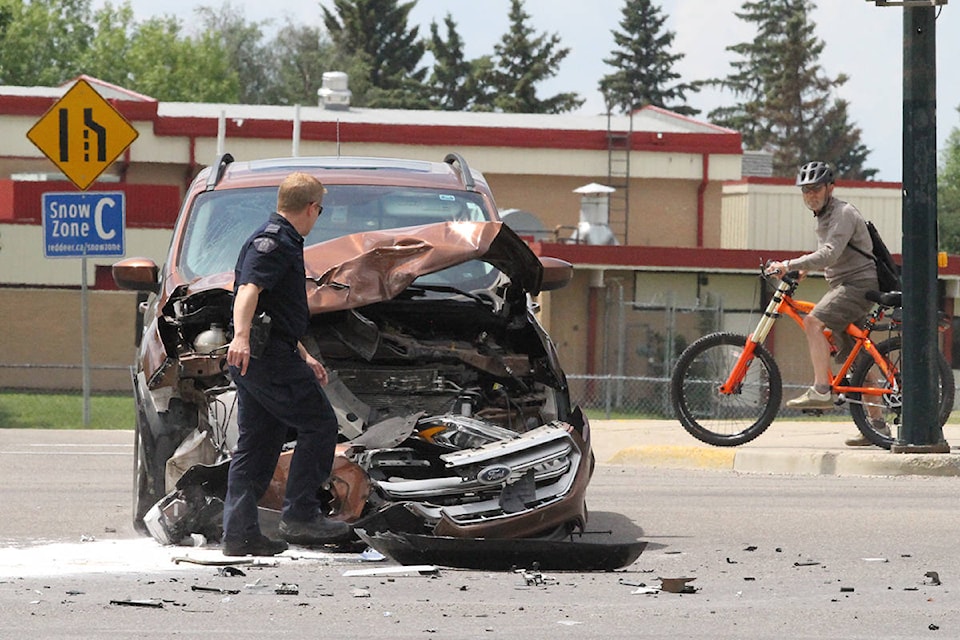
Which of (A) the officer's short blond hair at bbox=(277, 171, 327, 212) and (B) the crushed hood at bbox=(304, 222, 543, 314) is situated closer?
(A) the officer's short blond hair at bbox=(277, 171, 327, 212)

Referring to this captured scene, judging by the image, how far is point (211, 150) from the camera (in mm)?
46625

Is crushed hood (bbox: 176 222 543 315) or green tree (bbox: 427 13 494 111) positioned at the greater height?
green tree (bbox: 427 13 494 111)

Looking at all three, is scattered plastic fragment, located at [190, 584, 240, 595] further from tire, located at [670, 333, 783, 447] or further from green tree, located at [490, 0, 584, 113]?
green tree, located at [490, 0, 584, 113]

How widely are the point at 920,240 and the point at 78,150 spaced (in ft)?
34.4

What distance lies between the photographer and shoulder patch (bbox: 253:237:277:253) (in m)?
7.84

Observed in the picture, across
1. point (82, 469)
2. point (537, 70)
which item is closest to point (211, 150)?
point (82, 469)

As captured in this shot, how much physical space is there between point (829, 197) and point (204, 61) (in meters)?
88.6

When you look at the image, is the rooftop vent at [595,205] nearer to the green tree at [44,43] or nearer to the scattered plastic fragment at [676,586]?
the scattered plastic fragment at [676,586]

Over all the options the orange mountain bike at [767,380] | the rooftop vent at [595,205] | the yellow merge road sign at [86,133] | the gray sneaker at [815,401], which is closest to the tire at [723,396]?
the orange mountain bike at [767,380]

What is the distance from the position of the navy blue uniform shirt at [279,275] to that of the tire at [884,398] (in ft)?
19.5

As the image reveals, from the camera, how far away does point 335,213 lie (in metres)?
10.1

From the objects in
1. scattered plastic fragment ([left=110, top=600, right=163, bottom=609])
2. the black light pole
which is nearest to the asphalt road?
scattered plastic fragment ([left=110, top=600, right=163, bottom=609])

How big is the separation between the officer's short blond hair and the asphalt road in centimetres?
147

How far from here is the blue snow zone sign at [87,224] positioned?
2062 centimetres
